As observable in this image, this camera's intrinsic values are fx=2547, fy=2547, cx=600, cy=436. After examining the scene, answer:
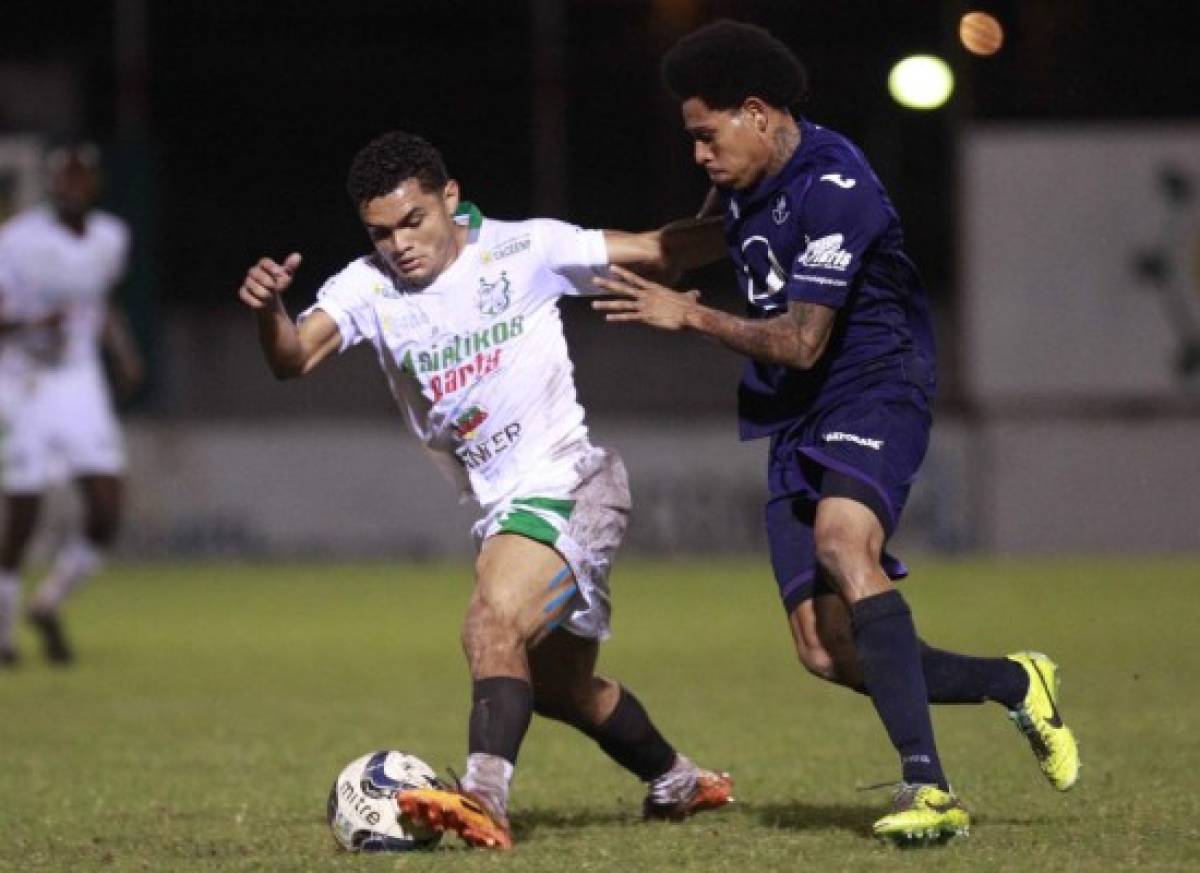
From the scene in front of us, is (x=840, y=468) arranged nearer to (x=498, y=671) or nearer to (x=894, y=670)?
(x=894, y=670)

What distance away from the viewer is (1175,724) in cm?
981

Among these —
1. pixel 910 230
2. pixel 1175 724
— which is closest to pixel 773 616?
pixel 1175 724

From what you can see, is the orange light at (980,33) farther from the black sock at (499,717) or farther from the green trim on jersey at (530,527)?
the black sock at (499,717)

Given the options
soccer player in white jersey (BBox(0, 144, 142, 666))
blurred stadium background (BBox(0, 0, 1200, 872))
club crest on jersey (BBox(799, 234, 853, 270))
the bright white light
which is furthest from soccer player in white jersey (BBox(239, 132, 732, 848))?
soccer player in white jersey (BBox(0, 144, 142, 666))

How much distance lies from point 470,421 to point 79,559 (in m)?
6.71

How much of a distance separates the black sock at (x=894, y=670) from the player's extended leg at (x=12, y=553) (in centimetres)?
770

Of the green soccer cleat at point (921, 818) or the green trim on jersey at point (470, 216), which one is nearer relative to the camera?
the green soccer cleat at point (921, 818)

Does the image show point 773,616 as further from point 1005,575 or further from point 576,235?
point 576,235

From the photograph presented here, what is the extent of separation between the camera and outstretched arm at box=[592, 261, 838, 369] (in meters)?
6.75

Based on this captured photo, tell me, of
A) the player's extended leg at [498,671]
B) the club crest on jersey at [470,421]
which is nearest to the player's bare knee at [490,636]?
the player's extended leg at [498,671]

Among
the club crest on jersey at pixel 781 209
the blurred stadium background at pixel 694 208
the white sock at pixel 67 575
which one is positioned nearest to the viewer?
the club crest on jersey at pixel 781 209

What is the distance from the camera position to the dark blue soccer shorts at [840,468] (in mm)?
6938

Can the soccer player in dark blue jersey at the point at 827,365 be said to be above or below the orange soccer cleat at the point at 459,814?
above

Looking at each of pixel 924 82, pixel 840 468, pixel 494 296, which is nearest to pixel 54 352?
pixel 924 82
